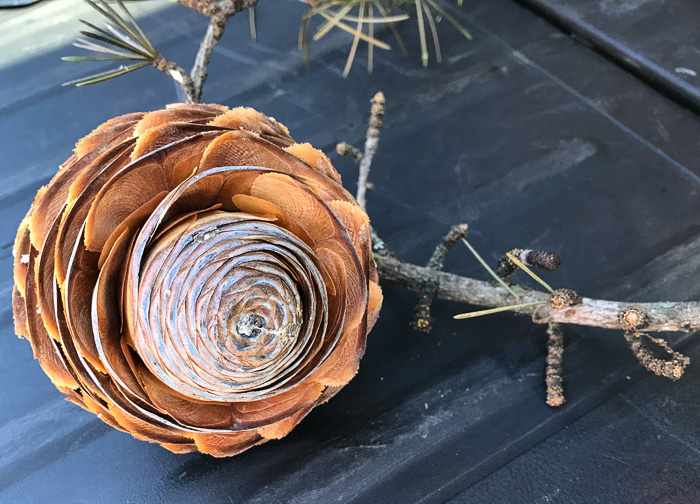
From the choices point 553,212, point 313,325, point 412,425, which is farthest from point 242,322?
point 553,212

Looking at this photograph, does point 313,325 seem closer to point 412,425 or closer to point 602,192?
point 412,425

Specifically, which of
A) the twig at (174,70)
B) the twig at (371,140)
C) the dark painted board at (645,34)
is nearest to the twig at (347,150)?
the twig at (371,140)

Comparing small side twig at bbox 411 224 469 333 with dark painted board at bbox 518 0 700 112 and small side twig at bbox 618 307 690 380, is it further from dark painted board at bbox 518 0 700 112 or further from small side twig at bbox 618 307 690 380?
dark painted board at bbox 518 0 700 112

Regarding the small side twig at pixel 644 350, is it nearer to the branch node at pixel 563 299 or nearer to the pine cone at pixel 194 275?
the branch node at pixel 563 299

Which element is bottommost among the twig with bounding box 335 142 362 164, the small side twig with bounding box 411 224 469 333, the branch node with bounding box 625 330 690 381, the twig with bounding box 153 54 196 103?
the branch node with bounding box 625 330 690 381

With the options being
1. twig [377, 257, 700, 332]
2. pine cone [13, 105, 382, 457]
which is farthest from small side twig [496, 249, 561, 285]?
pine cone [13, 105, 382, 457]
